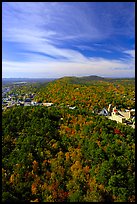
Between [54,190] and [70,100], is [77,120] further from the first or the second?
[70,100]

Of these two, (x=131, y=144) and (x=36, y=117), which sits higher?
(x=36, y=117)

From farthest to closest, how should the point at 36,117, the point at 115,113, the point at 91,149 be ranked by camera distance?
the point at 115,113
the point at 36,117
the point at 91,149

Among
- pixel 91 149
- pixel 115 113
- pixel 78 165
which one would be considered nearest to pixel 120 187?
pixel 78 165

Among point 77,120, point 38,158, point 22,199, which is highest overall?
point 77,120

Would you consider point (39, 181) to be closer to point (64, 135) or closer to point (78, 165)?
point (78, 165)

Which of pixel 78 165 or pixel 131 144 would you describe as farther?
pixel 131 144

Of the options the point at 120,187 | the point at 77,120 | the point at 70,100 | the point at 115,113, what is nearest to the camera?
the point at 120,187

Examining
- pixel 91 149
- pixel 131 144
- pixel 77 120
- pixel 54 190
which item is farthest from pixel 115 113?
pixel 54 190
